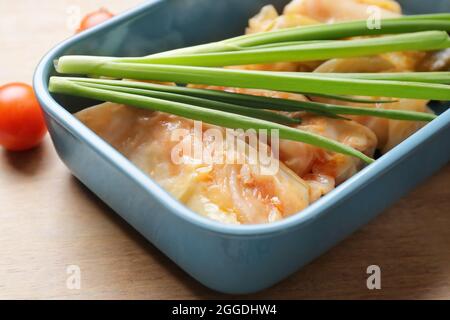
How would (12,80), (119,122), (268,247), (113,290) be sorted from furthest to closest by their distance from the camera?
(12,80)
(119,122)
(113,290)
(268,247)

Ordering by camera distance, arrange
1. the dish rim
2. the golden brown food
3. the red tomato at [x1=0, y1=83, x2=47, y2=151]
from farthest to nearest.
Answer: the red tomato at [x1=0, y1=83, x2=47, y2=151], the golden brown food, the dish rim

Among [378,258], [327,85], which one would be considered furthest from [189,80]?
[378,258]

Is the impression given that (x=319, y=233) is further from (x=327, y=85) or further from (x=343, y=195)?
(x=327, y=85)
